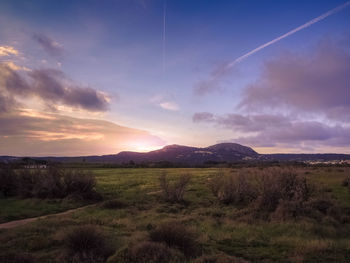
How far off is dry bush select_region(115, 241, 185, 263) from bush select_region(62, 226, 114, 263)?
76 centimetres

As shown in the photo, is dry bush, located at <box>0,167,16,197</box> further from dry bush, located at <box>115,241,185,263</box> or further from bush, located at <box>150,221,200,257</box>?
dry bush, located at <box>115,241,185,263</box>

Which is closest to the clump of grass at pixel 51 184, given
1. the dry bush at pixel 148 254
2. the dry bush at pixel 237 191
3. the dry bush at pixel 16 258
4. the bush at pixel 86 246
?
the dry bush at pixel 237 191

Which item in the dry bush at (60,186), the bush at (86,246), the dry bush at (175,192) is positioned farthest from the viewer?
the dry bush at (60,186)

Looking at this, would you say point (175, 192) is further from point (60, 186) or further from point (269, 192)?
point (60, 186)

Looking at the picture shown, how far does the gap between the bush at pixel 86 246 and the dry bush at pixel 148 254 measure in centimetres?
76

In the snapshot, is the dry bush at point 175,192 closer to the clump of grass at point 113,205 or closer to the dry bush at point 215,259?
the clump of grass at point 113,205

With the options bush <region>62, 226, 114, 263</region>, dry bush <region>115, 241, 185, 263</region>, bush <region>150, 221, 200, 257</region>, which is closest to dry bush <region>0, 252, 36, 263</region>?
bush <region>62, 226, 114, 263</region>

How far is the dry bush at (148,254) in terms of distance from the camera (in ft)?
25.2

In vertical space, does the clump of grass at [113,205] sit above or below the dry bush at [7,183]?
below

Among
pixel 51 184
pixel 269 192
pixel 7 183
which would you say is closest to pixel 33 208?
pixel 51 184

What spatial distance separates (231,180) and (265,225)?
30.0 ft

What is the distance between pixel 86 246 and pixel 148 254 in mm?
2377

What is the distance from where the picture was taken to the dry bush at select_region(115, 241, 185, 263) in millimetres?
7668

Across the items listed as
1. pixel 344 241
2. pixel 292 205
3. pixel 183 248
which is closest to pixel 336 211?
pixel 292 205
